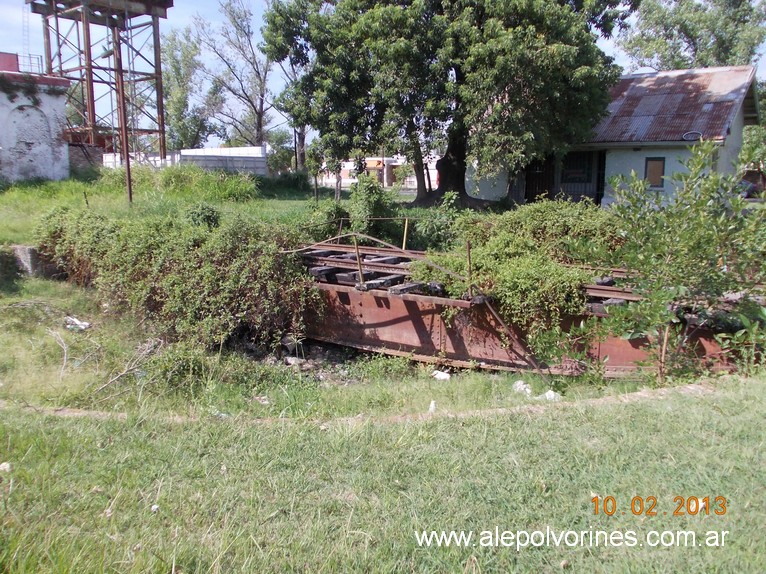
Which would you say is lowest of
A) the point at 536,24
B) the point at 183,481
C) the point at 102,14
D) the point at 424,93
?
the point at 183,481

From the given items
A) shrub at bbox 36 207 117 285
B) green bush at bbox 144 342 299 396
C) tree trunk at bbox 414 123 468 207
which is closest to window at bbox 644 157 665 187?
tree trunk at bbox 414 123 468 207

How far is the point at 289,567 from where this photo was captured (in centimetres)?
263

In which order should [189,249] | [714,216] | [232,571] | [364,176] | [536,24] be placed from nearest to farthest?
[232,571]
[714,216]
[189,249]
[364,176]
[536,24]

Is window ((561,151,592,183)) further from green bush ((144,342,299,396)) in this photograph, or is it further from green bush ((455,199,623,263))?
green bush ((144,342,299,396))

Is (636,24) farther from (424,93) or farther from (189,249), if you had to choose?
(189,249)

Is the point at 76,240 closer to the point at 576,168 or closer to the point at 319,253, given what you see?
the point at 319,253

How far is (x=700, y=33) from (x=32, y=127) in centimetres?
3071

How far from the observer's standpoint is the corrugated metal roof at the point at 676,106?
61.7ft

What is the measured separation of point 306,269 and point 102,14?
2204 cm

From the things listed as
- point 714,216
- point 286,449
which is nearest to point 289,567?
point 286,449

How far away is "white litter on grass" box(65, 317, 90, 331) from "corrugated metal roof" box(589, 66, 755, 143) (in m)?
16.8

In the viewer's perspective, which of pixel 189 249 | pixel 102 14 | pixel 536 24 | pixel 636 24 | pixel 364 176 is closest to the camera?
pixel 189 249

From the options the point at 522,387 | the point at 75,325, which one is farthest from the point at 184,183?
the point at 522,387

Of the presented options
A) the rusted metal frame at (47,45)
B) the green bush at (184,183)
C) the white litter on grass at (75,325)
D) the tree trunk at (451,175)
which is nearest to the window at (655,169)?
the tree trunk at (451,175)
